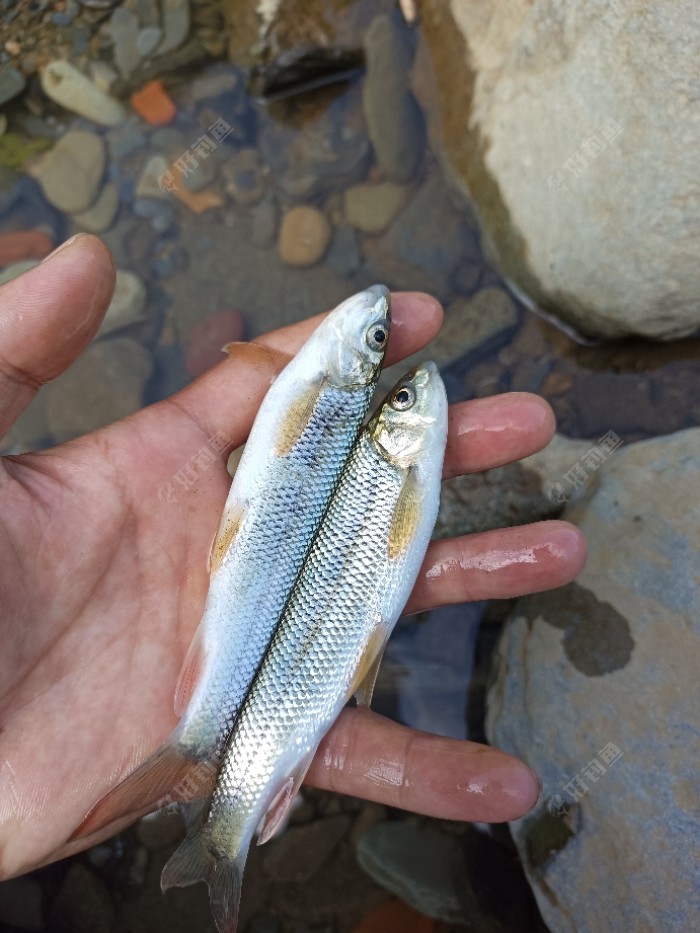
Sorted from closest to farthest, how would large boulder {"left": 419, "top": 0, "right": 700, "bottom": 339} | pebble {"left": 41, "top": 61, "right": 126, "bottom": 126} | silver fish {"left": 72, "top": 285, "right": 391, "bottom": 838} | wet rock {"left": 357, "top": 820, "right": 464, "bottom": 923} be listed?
silver fish {"left": 72, "top": 285, "right": 391, "bottom": 838}
large boulder {"left": 419, "top": 0, "right": 700, "bottom": 339}
wet rock {"left": 357, "top": 820, "right": 464, "bottom": 923}
pebble {"left": 41, "top": 61, "right": 126, "bottom": 126}

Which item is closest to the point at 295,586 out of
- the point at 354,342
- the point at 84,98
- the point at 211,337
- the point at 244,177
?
the point at 354,342

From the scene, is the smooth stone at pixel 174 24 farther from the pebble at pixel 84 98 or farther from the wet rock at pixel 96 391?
the wet rock at pixel 96 391

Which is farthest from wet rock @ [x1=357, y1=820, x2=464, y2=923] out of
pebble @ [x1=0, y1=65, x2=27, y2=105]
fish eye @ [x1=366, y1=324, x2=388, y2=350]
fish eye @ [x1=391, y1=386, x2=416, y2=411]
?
pebble @ [x1=0, y1=65, x2=27, y2=105]

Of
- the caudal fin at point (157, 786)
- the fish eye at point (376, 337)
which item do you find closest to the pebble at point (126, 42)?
the fish eye at point (376, 337)

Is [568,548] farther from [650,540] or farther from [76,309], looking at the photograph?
[76,309]

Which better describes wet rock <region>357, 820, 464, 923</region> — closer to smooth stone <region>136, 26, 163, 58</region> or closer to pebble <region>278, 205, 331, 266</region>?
pebble <region>278, 205, 331, 266</region>

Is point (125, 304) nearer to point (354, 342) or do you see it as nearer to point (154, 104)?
point (154, 104)
